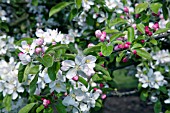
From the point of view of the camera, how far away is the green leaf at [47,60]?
6.30ft

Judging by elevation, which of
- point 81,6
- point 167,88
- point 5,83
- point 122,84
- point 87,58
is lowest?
point 122,84

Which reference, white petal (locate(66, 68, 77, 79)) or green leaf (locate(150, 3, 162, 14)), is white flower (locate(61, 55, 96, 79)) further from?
green leaf (locate(150, 3, 162, 14))

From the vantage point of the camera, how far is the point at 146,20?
2.66m

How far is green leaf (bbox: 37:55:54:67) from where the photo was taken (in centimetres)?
192

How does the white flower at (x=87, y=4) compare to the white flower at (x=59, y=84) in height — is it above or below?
above

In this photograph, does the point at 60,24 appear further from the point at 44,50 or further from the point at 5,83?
the point at 44,50

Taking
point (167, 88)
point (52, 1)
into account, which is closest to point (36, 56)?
point (167, 88)

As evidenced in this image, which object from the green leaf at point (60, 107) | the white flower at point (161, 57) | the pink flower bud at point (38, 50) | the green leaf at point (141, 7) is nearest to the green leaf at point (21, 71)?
the pink flower bud at point (38, 50)

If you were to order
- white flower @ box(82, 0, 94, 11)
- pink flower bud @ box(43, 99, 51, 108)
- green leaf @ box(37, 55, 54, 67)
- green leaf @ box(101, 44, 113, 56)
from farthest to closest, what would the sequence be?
1. white flower @ box(82, 0, 94, 11)
2. pink flower bud @ box(43, 99, 51, 108)
3. green leaf @ box(101, 44, 113, 56)
4. green leaf @ box(37, 55, 54, 67)

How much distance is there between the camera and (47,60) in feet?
6.39

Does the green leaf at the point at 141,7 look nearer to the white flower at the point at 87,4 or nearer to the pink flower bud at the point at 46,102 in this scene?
the white flower at the point at 87,4

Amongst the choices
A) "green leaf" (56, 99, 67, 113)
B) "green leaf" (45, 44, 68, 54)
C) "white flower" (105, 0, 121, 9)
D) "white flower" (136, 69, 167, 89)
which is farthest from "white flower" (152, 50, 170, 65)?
"green leaf" (45, 44, 68, 54)

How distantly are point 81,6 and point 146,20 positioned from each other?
1.51 feet

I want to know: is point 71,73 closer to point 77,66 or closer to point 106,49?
point 77,66
